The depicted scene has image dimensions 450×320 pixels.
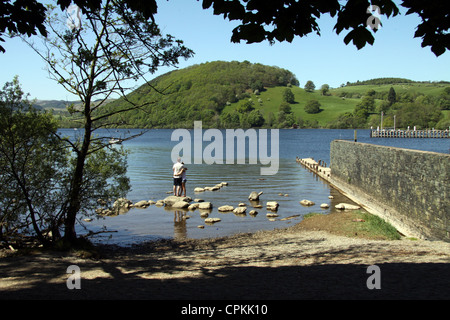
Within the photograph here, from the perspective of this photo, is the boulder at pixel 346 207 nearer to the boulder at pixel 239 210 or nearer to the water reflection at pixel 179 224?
the boulder at pixel 239 210

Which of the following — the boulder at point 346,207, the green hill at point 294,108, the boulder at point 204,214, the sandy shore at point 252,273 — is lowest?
the boulder at point 204,214

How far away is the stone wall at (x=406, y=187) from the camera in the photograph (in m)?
11.7

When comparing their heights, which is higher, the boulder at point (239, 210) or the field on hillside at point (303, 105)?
the field on hillside at point (303, 105)

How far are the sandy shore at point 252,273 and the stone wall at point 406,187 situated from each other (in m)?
1.51

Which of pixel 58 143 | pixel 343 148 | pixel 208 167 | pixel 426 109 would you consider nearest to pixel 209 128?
pixel 426 109

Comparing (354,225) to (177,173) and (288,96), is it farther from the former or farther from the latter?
(288,96)

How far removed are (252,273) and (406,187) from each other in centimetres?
897

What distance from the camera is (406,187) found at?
1446 cm

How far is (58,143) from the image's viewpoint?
1100 centimetres

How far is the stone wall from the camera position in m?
11.7

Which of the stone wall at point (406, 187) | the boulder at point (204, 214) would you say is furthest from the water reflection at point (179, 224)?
the stone wall at point (406, 187)

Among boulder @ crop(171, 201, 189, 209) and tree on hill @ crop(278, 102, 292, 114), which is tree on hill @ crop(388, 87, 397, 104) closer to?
tree on hill @ crop(278, 102, 292, 114)
